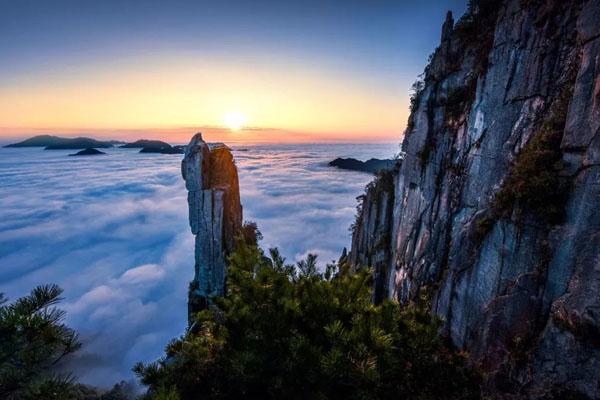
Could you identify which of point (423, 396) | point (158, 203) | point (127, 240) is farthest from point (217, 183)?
point (158, 203)

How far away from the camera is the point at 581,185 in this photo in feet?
28.7

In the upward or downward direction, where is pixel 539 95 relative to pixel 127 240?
upward

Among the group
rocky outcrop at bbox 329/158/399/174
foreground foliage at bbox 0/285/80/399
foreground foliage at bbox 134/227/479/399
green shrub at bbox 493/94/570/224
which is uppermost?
green shrub at bbox 493/94/570/224

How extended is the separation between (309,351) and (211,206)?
1119 inches

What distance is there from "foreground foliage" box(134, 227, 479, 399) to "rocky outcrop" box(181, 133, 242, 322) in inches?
1031

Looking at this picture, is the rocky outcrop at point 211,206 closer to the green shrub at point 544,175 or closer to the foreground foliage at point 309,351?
the foreground foliage at point 309,351

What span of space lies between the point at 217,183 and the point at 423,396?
3044cm

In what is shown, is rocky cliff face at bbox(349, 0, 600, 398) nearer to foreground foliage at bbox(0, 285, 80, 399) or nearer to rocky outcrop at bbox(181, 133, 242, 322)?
foreground foliage at bbox(0, 285, 80, 399)

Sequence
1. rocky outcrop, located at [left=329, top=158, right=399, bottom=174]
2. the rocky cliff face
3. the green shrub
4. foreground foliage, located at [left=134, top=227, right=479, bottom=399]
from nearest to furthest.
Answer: foreground foliage, located at [left=134, top=227, right=479, bottom=399] → the rocky cliff face → the green shrub → rocky outcrop, located at [left=329, top=158, right=399, bottom=174]

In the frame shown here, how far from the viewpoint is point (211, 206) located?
31.8 m

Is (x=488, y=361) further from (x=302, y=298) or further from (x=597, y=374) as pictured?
(x=302, y=298)

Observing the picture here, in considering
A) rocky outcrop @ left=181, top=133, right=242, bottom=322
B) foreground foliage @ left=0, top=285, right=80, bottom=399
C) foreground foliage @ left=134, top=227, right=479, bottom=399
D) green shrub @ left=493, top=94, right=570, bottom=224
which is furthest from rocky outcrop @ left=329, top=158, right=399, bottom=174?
foreground foliage @ left=0, top=285, right=80, bottom=399

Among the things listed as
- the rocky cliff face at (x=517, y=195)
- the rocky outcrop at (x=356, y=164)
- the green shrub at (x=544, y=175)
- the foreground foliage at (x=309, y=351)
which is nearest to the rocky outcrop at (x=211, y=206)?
the rocky cliff face at (x=517, y=195)

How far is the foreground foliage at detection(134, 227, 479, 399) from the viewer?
15.7 ft
